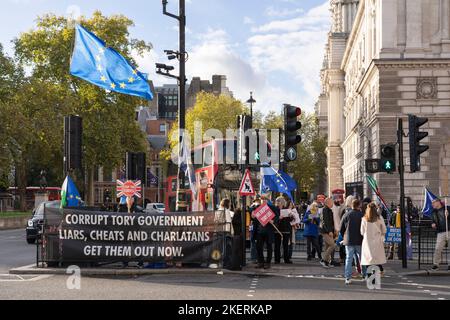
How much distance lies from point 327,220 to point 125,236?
4.95 m

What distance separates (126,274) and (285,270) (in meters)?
3.80

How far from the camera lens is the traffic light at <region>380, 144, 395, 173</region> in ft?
63.8

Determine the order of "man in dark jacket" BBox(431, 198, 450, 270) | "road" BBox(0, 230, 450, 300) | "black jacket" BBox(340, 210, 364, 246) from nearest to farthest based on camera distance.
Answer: "road" BBox(0, 230, 450, 300) < "black jacket" BBox(340, 210, 364, 246) < "man in dark jacket" BBox(431, 198, 450, 270)

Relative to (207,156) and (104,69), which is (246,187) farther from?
(207,156)

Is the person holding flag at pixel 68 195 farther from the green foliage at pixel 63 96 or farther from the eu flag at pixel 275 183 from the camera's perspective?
the green foliage at pixel 63 96

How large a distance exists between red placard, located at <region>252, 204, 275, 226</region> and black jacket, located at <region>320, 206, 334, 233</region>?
4.61ft

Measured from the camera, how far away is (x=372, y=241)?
1505cm

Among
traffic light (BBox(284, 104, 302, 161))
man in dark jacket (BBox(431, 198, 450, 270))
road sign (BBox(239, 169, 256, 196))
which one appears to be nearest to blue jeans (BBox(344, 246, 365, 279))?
man in dark jacket (BBox(431, 198, 450, 270))

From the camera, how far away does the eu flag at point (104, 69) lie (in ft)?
61.6

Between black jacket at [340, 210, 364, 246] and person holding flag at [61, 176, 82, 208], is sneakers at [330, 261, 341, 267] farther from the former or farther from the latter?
person holding flag at [61, 176, 82, 208]

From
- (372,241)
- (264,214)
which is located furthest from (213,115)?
(372,241)

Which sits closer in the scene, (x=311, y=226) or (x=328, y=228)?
(x=328, y=228)
